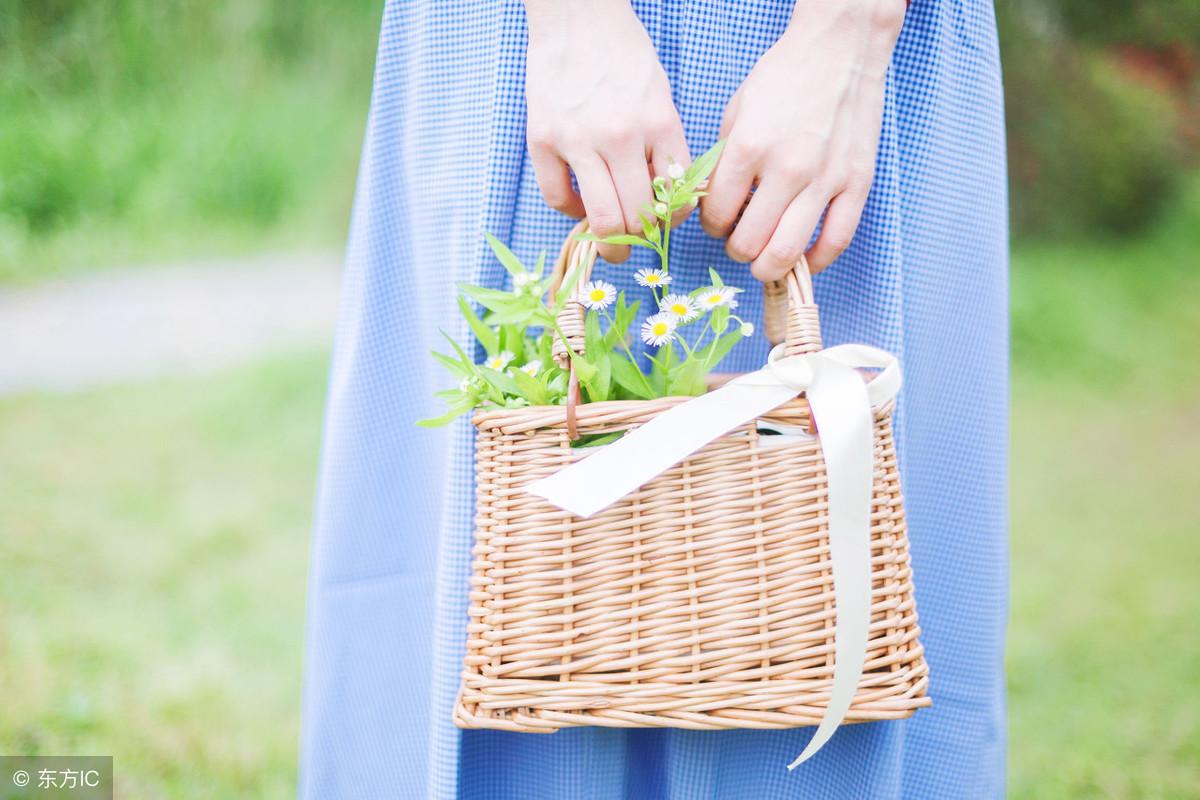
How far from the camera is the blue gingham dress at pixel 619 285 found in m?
0.92

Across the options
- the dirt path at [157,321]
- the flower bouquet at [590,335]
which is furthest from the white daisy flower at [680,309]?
the dirt path at [157,321]

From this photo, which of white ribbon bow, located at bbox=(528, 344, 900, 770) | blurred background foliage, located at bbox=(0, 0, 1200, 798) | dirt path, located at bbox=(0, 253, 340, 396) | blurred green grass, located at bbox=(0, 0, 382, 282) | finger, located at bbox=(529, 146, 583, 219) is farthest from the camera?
blurred green grass, located at bbox=(0, 0, 382, 282)

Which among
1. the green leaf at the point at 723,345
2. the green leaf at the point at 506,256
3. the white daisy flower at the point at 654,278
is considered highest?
the green leaf at the point at 506,256

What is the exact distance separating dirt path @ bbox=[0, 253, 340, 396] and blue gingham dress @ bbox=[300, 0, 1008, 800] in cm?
266

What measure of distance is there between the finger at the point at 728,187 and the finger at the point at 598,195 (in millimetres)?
84

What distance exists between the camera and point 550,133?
81 cm

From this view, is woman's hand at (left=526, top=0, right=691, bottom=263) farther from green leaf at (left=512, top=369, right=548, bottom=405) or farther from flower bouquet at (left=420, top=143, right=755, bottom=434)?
green leaf at (left=512, top=369, right=548, bottom=405)

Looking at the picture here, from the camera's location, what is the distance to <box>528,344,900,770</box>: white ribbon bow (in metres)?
0.74

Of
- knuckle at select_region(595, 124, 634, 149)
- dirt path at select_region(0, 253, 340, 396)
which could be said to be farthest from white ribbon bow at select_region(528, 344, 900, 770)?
dirt path at select_region(0, 253, 340, 396)

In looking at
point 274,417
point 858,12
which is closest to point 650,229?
point 858,12

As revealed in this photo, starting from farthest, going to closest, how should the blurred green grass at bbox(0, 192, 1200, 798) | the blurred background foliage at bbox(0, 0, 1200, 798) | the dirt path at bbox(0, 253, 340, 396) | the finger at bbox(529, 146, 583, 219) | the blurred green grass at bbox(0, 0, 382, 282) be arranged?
the blurred green grass at bbox(0, 0, 382, 282) → the dirt path at bbox(0, 253, 340, 396) → the blurred background foliage at bbox(0, 0, 1200, 798) → the blurred green grass at bbox(0, 192, 1200, 798) → the finger at bbox(529, 146, 583, 219)

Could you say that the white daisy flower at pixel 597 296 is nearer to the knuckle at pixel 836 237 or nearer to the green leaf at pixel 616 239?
the green leaf at pixel 616 239

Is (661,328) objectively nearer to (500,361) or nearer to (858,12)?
(500,361)

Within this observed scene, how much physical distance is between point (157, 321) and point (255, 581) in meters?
1.64
